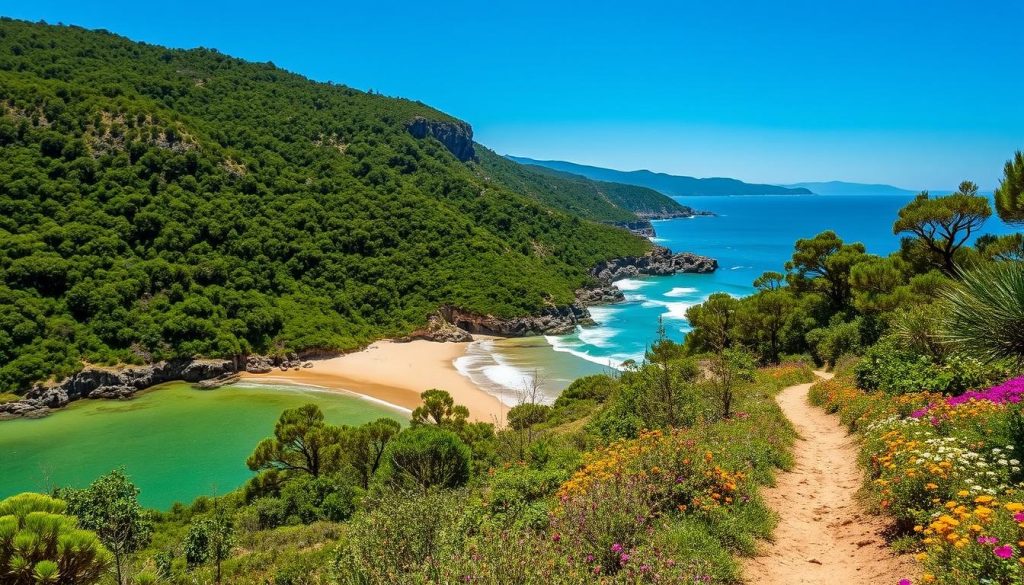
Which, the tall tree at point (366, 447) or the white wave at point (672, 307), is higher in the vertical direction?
the white wave at point (672, 307)

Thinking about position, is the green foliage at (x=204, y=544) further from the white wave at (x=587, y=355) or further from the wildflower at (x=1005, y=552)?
the white wave at (x=587, y=355)

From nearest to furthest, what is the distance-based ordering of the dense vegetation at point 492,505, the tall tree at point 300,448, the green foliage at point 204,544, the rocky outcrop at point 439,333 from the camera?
1. the dense vegetation at point 492,505
2. the green foliage at point 204,544
3. the tall tree at point 300,448
4. the rocky outcrop at point 439,333

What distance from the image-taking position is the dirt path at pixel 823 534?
18.1 feet

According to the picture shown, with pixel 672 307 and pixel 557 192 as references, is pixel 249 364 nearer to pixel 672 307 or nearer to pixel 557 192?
pixel 672 307

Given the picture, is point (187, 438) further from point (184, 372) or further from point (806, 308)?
point (806, 308)

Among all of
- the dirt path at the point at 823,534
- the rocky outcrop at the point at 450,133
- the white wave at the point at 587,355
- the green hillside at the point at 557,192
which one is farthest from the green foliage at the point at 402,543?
the green hillside at the point at 557,192

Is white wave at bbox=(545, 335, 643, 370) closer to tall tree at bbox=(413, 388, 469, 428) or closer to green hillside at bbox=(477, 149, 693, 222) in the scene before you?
tall tree at bbox=(413, 388, 469, 428)

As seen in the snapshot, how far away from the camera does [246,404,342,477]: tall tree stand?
709 inches

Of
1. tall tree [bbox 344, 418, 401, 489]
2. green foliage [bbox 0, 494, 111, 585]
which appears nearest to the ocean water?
tall tree [bbox 344, 418, 401, 489]

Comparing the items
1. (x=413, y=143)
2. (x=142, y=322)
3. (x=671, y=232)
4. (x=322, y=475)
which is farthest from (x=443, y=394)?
(x=671, y=232)

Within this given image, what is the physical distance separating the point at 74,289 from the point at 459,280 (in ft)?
98.9

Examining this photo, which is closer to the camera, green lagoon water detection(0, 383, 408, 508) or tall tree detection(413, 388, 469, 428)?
tall tree detection(413, 388, 469, 428)

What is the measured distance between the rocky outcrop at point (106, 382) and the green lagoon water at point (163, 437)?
0.73 meters

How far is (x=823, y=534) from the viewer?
667 cm
